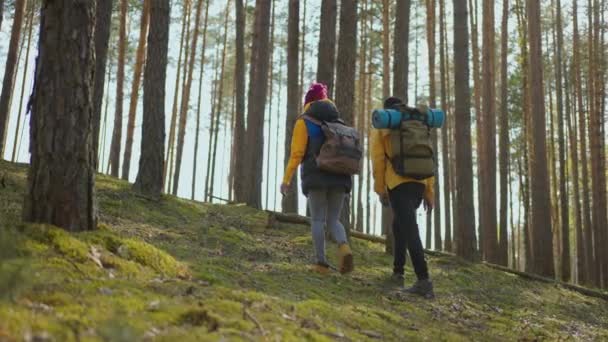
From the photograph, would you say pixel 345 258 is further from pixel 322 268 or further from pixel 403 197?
pixel 403 197

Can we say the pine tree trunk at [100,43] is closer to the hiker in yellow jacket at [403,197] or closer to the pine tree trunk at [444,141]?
the hiker in yellow jacket at [403,197]

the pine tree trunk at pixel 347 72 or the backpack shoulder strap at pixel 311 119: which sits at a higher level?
the pine tree trunk at pixel 347 72

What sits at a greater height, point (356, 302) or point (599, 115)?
point (599, 115)

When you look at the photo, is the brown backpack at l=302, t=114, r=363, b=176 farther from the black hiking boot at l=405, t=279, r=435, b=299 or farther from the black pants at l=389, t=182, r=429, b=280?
the black hiking boot at l=405, t=279, r=435, b=299

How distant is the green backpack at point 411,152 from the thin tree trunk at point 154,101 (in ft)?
14.7

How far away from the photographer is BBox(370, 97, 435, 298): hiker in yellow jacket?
5273mm

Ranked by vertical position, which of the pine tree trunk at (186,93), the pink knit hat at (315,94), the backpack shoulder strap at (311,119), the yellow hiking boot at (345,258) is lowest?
the yellow hiking boot at (345,258)

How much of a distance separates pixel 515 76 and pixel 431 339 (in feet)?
60.6

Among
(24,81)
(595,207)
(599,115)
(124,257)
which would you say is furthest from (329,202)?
(24,81)

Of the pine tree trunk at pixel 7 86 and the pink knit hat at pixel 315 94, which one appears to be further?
the pine tree trunk at pixel 7 86

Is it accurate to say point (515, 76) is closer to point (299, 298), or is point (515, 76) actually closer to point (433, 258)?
point (433, 258)

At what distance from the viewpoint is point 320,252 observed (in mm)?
5543

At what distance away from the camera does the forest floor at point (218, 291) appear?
92.0 inches

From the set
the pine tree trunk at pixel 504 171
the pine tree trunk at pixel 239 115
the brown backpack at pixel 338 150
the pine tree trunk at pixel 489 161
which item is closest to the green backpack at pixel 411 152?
the brown backpack at pixel 338 150
